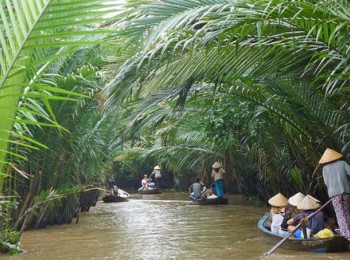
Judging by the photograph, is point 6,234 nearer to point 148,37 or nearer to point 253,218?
point 148,37

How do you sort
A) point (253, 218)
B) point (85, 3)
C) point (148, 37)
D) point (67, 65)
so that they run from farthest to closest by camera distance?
point (253, 218) → point (67, 65) → point (148, 37) → point (85, 3)

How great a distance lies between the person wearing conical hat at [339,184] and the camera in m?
7.79

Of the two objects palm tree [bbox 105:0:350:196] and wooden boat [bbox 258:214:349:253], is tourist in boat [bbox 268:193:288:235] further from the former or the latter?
palm tree [bbox 105:0:350:196]

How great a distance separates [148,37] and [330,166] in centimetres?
402

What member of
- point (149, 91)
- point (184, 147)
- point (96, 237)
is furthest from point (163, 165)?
point (149, 91)

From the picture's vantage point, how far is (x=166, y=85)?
7527 mm

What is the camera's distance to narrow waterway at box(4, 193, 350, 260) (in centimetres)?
855

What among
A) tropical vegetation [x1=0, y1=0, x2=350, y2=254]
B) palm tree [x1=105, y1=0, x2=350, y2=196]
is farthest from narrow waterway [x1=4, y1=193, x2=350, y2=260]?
palm tree [x1=105, y1=0, x2=350, y2=196]

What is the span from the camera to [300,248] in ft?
25.3

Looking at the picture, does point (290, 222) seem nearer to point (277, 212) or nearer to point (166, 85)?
point (277, 212)

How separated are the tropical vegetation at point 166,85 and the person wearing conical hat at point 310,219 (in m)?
0.94

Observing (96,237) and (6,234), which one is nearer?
(6,234)

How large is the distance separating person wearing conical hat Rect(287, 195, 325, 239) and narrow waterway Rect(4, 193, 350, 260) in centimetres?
45

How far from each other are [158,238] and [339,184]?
4101mm
